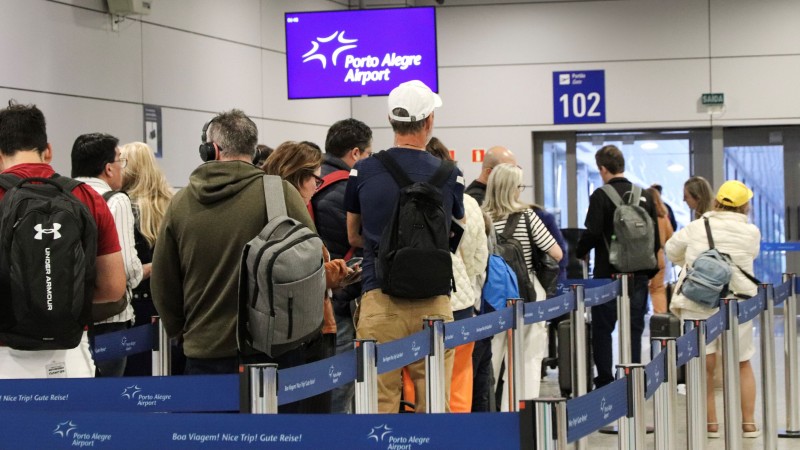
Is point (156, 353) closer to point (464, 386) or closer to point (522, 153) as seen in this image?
point (464, 386)

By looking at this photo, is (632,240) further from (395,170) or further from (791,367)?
(395,170)

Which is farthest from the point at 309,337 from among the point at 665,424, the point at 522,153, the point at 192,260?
the point at 522,153

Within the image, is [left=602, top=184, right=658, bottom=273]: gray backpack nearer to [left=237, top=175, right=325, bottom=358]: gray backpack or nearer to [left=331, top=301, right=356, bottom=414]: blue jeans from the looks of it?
[left=331, top=301, right=356, bottom=414]: blue jeans

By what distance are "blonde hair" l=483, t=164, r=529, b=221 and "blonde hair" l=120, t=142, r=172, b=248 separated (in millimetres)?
2056

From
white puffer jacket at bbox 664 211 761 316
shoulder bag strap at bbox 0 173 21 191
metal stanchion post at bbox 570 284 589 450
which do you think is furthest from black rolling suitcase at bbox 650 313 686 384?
shoulder bag strap at bbox 0 173 21 191

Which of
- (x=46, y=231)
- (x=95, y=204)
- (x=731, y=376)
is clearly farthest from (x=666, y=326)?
(x=46, y=231)

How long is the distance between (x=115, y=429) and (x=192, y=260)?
1.19 m

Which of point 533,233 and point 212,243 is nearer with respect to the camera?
point 212,243

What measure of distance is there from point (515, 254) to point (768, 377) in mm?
1517

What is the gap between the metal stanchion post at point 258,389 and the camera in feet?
9.62

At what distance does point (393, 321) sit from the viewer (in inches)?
168

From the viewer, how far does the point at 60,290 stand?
11.1 feet

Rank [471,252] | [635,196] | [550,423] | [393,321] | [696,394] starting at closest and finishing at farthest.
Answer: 1. [550,423]
2. [393,321]
3. [696,394]
4. [471,252]
5. [635,196]

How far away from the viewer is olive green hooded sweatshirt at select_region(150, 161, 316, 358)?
3.69 metres
